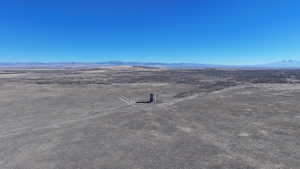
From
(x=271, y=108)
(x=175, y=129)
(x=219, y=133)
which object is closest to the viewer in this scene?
(x=219, y=133)

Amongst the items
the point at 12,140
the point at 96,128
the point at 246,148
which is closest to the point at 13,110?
the point at 12,140

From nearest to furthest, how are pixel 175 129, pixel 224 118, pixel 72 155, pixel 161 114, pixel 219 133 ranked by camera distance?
pixel 72 155 < pixel 219 133 < pixel 175 129 < pixel 224 118 < pixel 161 114

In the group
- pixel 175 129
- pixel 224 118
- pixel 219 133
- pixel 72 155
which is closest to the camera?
pixel 72 155

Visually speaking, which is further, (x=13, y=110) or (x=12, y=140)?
(x=13, y=110)

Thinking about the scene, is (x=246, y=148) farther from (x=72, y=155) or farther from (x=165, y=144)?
(x=72, y=155)

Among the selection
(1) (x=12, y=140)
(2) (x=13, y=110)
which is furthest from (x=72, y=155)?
(2) (x=13, y=110)

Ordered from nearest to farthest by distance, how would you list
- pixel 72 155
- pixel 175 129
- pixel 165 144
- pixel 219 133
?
pixel 72 155 < pixel 165 144 < pixel 219 133 < pixel 175 129

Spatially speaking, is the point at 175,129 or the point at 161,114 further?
the point at 161,114

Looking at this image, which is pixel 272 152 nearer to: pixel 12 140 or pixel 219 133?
pixel 219 133
